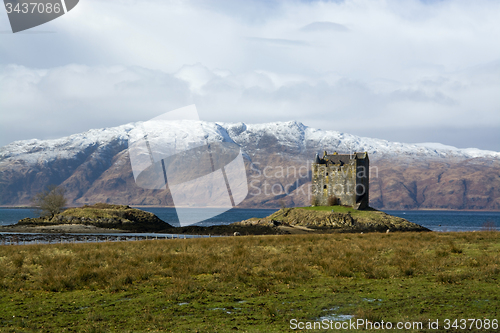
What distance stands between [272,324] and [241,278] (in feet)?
23.0

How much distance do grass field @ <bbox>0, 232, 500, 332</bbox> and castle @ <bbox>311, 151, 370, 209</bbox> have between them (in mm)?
69543

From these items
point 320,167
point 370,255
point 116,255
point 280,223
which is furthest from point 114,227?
point 370,255

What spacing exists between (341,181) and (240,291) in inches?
3262

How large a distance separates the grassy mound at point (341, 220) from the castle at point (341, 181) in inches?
118

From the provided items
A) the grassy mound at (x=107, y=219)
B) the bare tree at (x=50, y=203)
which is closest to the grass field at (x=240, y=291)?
the grassy mound at (x=107, y=219)

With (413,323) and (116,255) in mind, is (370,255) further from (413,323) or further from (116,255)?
(116,255)

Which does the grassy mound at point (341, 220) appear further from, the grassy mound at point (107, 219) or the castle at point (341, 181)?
the grassy mound at point (107, 219)

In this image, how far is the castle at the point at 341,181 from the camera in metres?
97.5

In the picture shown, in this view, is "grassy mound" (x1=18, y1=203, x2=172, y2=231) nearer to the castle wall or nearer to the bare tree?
the bare tree

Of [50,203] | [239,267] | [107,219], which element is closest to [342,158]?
[107,219]

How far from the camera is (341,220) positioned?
90.6 m

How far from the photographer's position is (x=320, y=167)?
101250mm

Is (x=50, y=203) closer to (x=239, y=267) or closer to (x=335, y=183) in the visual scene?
(x=335, y=183)

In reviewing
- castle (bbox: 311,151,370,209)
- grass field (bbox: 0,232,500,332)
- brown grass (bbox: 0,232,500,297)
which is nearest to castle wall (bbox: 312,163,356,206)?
castle (bbox: 311,151,370,209)
